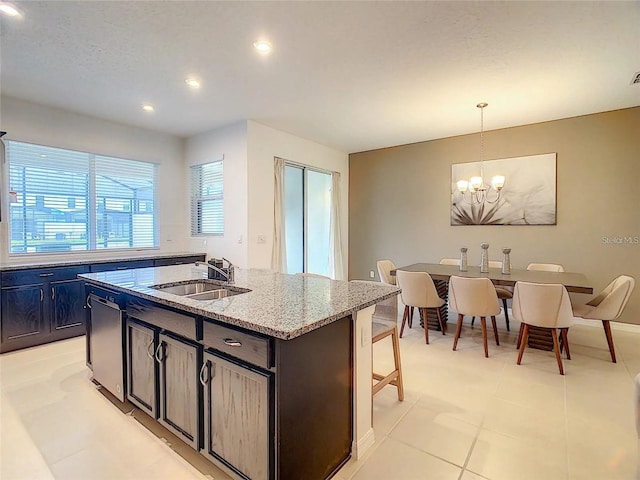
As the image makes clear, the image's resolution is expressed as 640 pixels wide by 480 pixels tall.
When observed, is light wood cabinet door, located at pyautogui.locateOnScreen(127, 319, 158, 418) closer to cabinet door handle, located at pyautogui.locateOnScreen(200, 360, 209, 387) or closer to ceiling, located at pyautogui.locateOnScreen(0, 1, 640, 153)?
cabinet door handle, located at pyautogui.locateOnScreen(200, 360, 209, 387)

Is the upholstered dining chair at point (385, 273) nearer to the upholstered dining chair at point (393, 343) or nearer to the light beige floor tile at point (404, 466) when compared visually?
the upholstered dining chair at point (393, 343)

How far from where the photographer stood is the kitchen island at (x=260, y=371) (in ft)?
4.72

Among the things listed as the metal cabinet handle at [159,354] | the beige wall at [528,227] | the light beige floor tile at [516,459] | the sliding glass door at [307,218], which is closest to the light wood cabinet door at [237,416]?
the metal cabinet handle at [159,354]

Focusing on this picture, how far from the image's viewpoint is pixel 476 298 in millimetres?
3328

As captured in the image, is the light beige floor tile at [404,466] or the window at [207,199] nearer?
the light beige floor tile at [404,466]

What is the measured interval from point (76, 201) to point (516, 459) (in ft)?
17.5

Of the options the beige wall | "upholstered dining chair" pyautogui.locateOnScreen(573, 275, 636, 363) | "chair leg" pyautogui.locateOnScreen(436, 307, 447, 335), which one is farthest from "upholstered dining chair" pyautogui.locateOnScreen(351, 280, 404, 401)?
the beige wall

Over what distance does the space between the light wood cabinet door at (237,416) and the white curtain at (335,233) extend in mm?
4685

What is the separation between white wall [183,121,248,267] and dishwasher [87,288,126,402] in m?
2.18

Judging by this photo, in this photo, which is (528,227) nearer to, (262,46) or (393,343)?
(393,343)

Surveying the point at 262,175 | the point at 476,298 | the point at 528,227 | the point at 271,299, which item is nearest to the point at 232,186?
the point at 262,175

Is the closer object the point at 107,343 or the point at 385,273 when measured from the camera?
the point at 107,343

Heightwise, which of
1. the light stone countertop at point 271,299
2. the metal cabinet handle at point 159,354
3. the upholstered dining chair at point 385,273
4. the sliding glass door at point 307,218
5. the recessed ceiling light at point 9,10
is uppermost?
the recessed ceiling light at point 9,10

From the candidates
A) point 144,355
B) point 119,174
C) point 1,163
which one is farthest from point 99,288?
point 119,174
